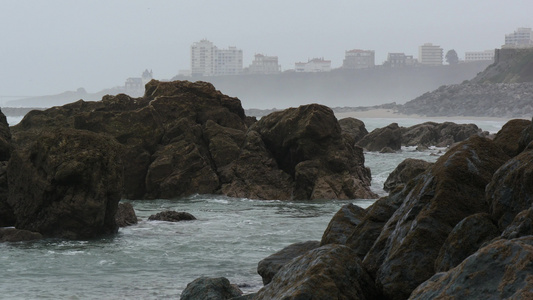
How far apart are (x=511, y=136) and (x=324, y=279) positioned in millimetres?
4574

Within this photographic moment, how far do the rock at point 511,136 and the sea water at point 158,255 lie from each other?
398cm

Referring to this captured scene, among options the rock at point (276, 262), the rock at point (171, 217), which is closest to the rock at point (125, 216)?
the rock at point (171, 217)

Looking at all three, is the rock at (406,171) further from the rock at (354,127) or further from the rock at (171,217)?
the rock at (354,127)

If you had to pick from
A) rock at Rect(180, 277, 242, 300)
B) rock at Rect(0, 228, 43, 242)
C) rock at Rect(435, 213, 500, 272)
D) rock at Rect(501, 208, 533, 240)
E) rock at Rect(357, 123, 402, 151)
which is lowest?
rock at Rect(357, 123, 402, 151)

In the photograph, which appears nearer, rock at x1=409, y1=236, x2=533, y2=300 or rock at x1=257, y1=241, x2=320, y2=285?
rock at x1=409, y1=236, x2=533, y2=300

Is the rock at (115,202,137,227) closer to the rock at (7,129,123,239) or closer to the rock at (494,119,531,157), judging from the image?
the rock at (7,129,123,239)

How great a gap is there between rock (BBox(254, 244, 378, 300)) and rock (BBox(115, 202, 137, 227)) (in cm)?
1073

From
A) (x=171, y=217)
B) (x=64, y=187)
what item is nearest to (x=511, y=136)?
(x=64, y=187)

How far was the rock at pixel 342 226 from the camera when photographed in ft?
34.1

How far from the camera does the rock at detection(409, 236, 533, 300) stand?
5.33 metres

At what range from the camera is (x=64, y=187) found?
1667cm

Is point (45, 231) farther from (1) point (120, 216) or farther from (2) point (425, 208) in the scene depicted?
(2) point (425, 208)

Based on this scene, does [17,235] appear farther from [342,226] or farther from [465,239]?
[465,239]

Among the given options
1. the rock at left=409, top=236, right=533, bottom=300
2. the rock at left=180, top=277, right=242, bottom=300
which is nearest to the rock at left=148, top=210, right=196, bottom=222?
the rock at left=180, top=277, right=242, bottom=300
